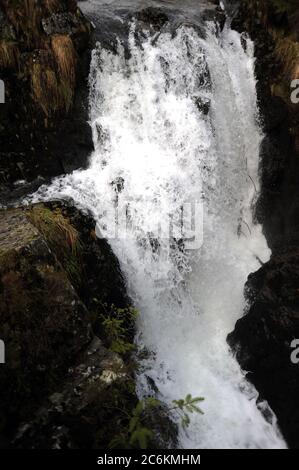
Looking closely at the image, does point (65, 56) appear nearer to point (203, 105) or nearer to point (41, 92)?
point (41, 92)

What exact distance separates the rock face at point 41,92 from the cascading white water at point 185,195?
349 millimetres

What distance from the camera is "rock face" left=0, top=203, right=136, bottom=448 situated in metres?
3.76

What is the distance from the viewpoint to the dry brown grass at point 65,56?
6.20m

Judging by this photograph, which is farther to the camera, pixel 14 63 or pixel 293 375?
pixel 14 63

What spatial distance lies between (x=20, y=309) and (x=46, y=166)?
302 cm

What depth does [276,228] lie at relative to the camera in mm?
6996

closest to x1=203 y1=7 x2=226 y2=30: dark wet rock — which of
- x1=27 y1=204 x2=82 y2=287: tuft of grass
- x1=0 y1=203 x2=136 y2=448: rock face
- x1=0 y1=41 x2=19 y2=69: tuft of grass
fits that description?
x1=0 y1=41 x2=19 y2=69: tuft of grass

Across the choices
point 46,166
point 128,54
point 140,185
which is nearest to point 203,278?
point 140,185

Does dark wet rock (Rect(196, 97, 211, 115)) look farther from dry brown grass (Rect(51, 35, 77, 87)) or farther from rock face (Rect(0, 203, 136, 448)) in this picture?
rock face (Rect(0, 203, 136, 448))

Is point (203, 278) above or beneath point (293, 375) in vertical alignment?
above

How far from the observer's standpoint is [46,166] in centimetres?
633

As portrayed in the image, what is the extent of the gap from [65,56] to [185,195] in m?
2.90

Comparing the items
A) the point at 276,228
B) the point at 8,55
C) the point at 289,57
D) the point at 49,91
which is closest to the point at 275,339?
the point at 276,228

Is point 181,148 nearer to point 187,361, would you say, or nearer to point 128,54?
point 128,54
